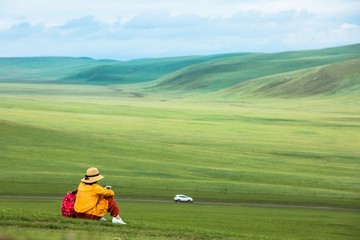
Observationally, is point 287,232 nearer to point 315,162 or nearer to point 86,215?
point 86,215

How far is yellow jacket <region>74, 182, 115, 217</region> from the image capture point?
16.1m

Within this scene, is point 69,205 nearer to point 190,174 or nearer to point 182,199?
point 182,199

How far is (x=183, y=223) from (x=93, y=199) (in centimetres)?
1315

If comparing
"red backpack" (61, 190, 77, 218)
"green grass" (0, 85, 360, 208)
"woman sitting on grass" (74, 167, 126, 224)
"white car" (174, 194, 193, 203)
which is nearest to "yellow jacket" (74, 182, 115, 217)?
"woman sitting on grass" (74, 167, 126, 224)

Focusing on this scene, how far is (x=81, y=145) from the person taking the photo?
68250 mm

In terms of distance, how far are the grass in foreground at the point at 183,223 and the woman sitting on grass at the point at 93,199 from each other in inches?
12.1

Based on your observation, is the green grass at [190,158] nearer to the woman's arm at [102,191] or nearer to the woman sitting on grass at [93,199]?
the woman sitting on grass at [93,199]

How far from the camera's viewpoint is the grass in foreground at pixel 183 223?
1565cm

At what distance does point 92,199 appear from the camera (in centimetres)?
1633

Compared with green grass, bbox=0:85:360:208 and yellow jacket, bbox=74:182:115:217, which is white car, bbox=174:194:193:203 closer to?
green grass, bbox=0:85:360:208

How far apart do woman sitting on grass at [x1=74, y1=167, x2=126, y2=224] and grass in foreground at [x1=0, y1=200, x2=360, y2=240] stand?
308 mm

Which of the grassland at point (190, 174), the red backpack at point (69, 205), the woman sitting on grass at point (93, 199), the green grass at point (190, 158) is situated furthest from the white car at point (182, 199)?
the woman sitting on grass at point (93, 199)

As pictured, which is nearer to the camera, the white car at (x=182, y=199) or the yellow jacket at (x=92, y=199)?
the yellow jacket at (x=92, y=199)

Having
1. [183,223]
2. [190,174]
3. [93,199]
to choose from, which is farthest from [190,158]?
[93,199]
